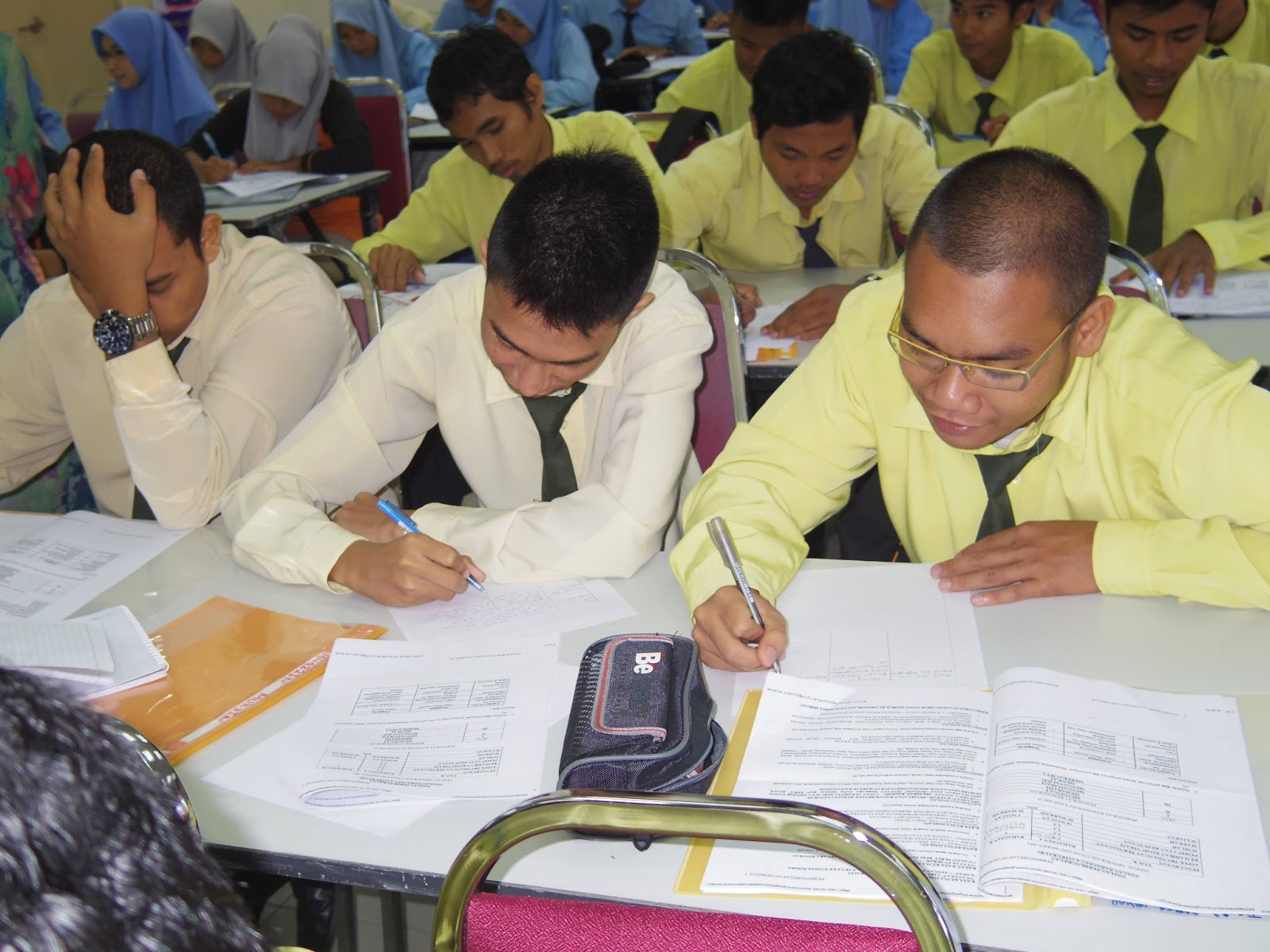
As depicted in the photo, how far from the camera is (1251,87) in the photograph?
306 cm

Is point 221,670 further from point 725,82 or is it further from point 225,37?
point 225,37

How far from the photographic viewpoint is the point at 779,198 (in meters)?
3.18

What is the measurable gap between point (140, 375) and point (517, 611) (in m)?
0.80

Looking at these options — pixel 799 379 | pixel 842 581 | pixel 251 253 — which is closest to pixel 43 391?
pixel 251 253

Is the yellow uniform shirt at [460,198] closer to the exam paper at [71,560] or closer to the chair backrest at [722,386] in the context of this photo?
the chair backrest at [722,386]

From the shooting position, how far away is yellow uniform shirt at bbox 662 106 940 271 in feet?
10.5

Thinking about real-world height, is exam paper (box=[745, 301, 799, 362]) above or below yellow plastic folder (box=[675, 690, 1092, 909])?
below

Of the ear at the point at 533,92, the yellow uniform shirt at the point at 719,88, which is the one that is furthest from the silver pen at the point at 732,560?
the yellow uniform shirt at the point at 719,88

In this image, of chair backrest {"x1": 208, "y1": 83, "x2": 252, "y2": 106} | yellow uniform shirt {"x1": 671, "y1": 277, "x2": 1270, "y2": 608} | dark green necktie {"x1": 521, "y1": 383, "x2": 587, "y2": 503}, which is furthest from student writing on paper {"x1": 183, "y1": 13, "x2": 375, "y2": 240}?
yellow uniform shirt {"x1": 671, "y1": 277, "x2": 1270, "y2": 608}

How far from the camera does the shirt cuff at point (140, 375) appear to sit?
1841 mm

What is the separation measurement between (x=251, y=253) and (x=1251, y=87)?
2607 millimetres

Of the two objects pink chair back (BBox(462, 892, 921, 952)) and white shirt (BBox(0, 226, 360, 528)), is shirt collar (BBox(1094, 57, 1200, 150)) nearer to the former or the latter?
white shirt (BBox(0, 226, 360, 528))

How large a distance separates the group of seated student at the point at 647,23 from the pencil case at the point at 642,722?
7.51 m

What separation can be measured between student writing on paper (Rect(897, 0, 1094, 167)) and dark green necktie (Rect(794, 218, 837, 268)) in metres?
1.52
